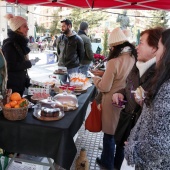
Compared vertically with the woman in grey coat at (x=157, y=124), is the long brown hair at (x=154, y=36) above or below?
above

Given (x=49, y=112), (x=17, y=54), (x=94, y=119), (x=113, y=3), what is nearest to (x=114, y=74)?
(x=94, y=119)

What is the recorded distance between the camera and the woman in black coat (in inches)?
98.3

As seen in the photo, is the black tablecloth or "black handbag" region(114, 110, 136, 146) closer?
the black tablecloth

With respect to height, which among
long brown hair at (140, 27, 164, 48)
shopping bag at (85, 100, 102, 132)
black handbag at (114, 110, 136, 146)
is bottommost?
shopping bag at (85, 100, 102, 132)

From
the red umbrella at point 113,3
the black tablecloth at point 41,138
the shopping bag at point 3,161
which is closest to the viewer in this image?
the black tablecloth at point 41,138

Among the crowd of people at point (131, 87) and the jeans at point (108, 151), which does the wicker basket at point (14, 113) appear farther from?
the jeans at point (108, 151)

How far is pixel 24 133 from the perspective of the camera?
62.1 inches

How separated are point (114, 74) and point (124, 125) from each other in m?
0.54

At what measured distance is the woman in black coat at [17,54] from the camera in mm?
2498

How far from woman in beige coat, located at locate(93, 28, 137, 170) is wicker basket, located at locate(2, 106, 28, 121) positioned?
0.84 m

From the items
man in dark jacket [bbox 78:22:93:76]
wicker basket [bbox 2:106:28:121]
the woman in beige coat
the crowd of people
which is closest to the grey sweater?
the crowd of people

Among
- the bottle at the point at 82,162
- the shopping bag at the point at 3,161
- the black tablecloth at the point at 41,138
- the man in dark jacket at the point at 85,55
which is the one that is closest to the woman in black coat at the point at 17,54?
the shopping bag at the point at 3,161

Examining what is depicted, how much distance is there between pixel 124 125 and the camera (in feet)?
5.73

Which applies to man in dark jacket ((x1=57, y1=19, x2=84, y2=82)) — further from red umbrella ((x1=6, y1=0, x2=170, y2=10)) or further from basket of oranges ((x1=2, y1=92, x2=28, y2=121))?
basket of oranges ((x1=2, y1=92, x2=28, y2=121))
